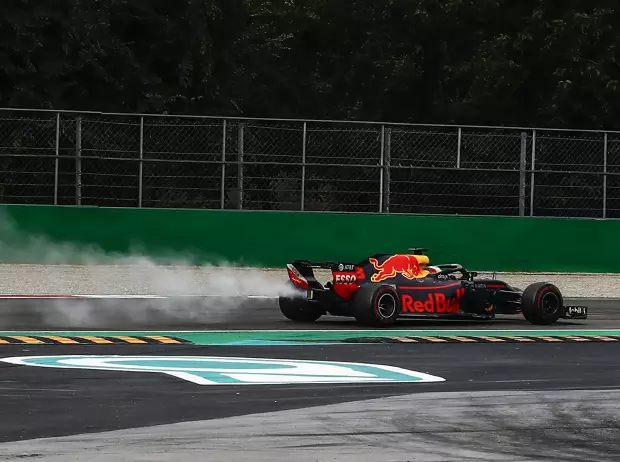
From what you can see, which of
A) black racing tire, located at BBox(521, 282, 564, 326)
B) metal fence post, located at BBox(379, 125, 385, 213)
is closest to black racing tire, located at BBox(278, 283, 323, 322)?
black racing tire, located at BBox(521, 282, 564, 326)

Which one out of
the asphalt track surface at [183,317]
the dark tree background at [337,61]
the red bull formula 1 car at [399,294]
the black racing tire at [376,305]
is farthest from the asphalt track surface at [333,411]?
the dark tree background at [337,61]

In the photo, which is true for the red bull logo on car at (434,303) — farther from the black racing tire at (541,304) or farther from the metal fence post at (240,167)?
the metal fence post at (240,167)

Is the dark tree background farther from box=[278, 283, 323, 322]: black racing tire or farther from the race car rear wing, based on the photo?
the race car rear wing

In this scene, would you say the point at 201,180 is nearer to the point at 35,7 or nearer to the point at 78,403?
the point at 35,7

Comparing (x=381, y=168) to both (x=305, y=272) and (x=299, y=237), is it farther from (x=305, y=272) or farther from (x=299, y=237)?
(x=305, y=272)

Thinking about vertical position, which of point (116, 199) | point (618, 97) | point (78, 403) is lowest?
point (78, 403)

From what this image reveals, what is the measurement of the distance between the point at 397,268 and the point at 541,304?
1.99 meters

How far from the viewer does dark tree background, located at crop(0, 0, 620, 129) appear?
34.1 meters

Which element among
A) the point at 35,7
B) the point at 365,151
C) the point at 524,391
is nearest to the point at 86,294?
the point at 365,151

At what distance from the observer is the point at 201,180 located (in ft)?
87.2

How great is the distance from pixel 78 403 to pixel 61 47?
977 inches

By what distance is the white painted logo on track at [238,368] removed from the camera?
11945 millimetres

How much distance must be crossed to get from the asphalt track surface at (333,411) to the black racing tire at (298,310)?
2779 mm

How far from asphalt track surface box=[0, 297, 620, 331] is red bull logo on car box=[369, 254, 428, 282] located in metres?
0.66
